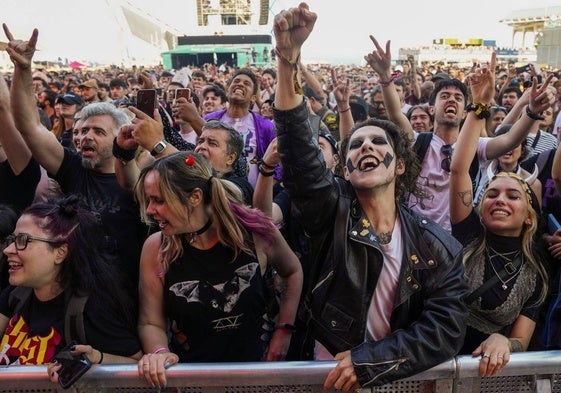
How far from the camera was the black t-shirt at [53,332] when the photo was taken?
1970 mm

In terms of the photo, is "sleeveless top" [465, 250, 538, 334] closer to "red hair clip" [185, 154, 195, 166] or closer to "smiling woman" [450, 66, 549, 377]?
"smiling woman" [450, 66, 549, 377]

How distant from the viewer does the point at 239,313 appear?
7.06ft

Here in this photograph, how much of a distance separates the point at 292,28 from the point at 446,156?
7.36 feet

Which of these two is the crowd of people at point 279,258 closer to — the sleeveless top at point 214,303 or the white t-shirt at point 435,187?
the sleeveless top at point 214,303

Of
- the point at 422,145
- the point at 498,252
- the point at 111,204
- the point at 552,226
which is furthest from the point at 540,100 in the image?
the point at 111,204

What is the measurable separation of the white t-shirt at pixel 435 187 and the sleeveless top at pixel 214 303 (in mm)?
1716

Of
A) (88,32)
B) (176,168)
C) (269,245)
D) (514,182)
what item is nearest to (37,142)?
(176,168)

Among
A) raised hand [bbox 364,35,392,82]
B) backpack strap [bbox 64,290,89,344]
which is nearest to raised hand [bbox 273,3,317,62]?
backpack strap [bbox 64,290,89,344]

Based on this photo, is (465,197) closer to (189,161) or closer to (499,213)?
(499,213)

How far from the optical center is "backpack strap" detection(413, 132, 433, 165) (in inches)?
145

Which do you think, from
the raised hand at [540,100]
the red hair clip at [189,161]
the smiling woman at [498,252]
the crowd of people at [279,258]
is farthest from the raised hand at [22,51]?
the raised hand at [540,100]

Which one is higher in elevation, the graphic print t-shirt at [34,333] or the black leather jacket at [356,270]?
the black leather jacket at [356,270]

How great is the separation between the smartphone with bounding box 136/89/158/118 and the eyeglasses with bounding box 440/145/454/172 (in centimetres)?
213

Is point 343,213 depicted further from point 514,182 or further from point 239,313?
point 514,182
